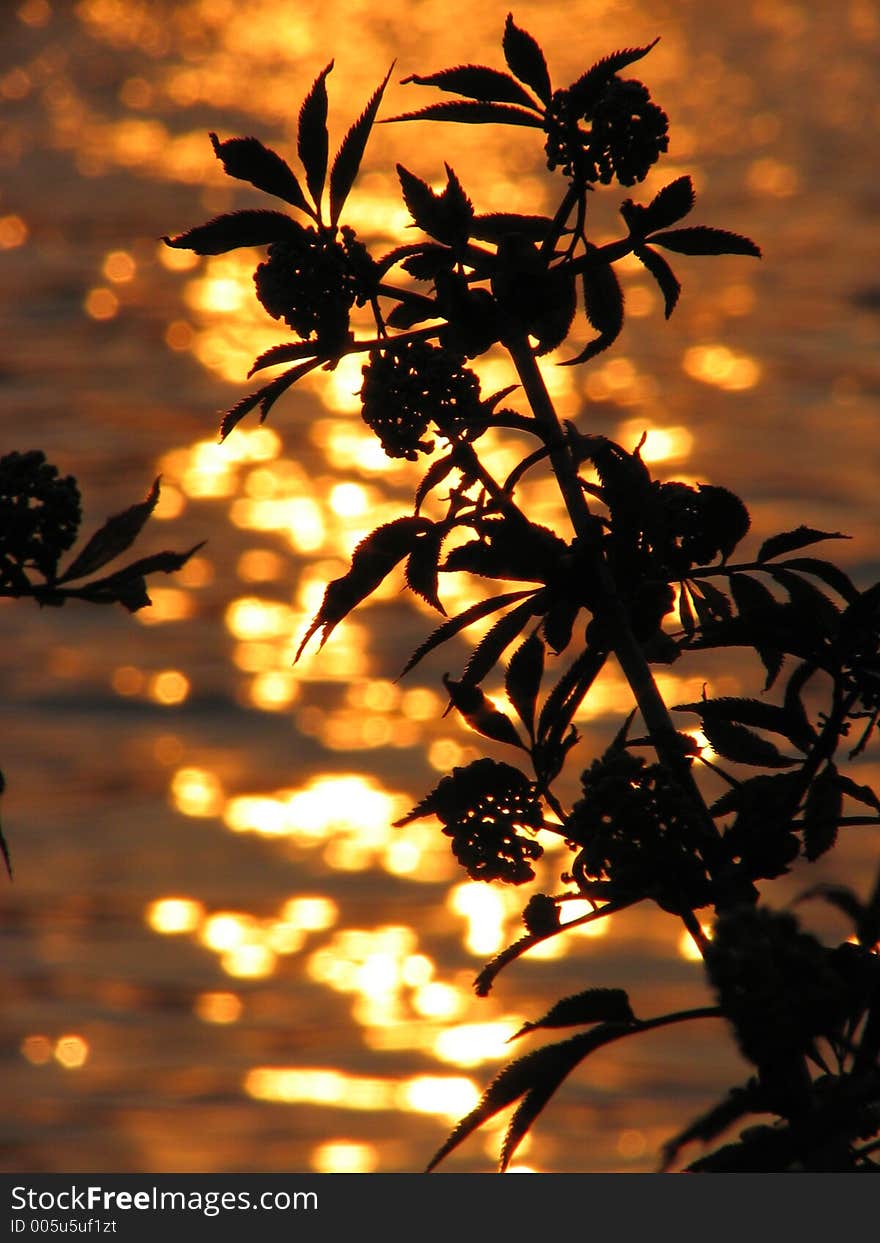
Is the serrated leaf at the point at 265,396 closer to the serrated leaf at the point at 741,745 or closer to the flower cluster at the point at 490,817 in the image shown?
the flower cluster at the point at 490,817

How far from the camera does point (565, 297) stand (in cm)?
207

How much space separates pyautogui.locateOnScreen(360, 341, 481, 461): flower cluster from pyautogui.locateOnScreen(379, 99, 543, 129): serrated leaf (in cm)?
→ 34

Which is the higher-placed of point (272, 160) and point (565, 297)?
point (272, 160)

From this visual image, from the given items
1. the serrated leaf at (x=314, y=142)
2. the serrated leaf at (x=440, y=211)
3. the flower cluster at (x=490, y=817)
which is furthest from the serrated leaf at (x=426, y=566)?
the serrated leaf at (x=314, y=142)

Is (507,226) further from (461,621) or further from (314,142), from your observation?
(461,621)

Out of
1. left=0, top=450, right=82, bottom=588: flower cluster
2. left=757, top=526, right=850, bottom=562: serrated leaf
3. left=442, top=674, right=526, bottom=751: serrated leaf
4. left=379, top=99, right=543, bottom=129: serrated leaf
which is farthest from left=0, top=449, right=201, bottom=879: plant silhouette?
left=757, top=526, right=850, bottom=562: serrated leaf

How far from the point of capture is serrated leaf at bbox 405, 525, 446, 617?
6.79 ft

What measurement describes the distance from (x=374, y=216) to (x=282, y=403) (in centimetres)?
338

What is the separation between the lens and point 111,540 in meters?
1.71

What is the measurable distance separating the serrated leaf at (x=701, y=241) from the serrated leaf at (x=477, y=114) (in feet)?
0.73

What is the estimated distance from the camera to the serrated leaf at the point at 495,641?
2.04 meters

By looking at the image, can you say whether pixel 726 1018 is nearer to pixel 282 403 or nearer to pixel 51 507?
pixel 51 507

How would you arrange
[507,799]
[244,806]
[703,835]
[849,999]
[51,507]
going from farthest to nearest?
[244,806] → [507,799] → [703,835] → [849,999] → [51,507]

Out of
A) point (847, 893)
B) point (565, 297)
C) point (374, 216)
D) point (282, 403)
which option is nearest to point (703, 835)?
point (847, 893)
